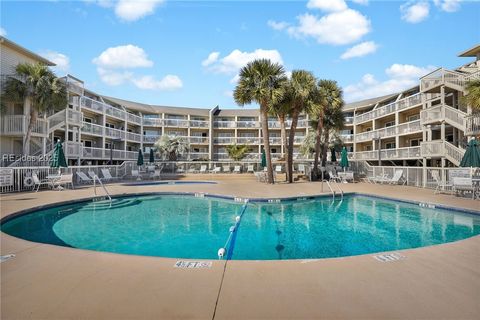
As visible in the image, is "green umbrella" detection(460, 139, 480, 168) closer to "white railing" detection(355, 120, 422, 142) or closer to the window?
"white railing" detection(355, 120, 422, 142)

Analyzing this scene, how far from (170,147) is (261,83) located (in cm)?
1663

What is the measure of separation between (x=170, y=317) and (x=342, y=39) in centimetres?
1262

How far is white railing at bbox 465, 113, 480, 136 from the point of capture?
558 inches

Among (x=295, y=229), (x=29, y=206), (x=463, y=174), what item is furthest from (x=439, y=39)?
(x=29, y=206)

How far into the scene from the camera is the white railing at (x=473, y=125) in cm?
1417

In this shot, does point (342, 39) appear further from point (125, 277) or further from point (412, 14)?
point (125, 277)

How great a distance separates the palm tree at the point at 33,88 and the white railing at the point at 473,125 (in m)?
24.1

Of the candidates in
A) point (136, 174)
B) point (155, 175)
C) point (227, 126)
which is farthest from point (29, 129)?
point (227, 126)

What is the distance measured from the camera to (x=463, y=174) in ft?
42.4

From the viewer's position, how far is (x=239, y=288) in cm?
313

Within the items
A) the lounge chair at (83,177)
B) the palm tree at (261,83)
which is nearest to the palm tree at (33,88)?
the lounge chair at (83,177)

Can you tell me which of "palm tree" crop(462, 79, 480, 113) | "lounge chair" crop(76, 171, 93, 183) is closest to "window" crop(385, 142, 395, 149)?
"palm tree" crop(462, 79, 480, 113)

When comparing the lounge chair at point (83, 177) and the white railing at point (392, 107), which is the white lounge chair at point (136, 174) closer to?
the lounge chair at point (83, 177)

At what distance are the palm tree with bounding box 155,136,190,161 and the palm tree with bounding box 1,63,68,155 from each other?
46.4 feet
